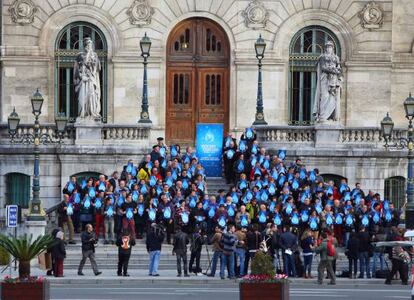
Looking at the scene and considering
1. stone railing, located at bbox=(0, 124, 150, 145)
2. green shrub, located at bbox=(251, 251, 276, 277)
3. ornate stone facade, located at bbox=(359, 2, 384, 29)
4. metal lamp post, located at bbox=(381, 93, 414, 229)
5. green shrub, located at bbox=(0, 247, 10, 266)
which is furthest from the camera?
ornate stone facade, located at bbox=(359, 2, 384, 29)

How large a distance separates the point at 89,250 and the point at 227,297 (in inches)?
309

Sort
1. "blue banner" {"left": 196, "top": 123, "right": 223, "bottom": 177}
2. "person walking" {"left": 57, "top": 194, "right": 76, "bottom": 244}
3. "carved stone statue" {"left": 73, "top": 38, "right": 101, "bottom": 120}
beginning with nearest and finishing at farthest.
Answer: "person walking" {"left": 57, "top": 194, "right": 76, "bottom": 244}
"blue banner" {"left": 196, "top": 123, "right": 223, "bottom": 177}
"carved stone statue" {"left": 73, "top": 38, "right": 101, "bottom": 120}

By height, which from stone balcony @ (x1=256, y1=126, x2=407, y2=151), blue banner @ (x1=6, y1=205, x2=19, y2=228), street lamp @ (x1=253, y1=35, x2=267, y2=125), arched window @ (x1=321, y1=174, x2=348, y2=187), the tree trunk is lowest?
the tree trunk

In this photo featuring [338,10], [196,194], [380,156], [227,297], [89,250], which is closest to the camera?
[227,297]

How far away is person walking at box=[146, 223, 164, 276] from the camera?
56125 millimetres

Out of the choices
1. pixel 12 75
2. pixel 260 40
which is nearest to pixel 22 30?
pixel 12 75

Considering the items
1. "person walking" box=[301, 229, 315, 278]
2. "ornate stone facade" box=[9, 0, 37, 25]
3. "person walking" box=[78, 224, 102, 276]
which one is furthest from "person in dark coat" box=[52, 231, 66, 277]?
"ornate stone facade" box=[9, 0, 37, 25]

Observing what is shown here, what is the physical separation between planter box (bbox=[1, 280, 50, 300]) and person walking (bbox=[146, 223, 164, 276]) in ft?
44.8

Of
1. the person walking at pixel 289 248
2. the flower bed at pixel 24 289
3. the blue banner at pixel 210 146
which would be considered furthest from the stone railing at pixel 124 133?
the flower bed at pixel 24 289

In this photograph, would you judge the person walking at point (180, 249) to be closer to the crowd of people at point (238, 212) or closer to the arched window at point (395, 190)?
the crowd of people at point (238, 212)

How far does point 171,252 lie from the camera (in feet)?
196

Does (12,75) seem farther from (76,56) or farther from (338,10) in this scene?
(338,10)

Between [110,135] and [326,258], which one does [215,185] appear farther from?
[326,258]

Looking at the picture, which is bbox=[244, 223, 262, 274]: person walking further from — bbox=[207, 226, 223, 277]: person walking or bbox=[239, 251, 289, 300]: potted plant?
bbox=[239, 251, 289, 300]: potted plant
